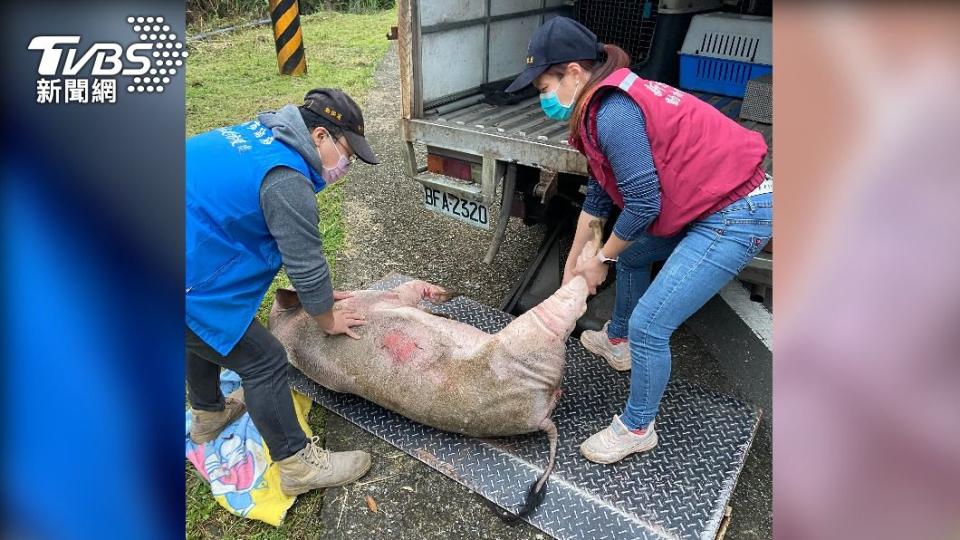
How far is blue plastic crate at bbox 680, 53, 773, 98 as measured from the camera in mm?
4047

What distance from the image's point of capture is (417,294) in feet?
10.5

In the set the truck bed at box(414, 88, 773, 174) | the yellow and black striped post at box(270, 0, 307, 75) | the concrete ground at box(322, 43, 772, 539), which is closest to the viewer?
the concrete ground at box(322, 43, 772, 539)

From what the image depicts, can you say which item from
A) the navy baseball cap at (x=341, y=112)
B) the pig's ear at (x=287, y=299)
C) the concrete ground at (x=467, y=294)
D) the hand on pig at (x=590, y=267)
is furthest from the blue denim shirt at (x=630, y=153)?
the pig's ear at (x=287, y=299)

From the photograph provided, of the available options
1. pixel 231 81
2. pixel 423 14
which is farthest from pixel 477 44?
pixel 231 81

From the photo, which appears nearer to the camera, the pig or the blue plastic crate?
the pig

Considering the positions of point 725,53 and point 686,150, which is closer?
point 686,150

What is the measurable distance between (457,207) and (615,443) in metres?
1.69

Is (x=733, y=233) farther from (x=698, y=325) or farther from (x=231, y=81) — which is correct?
(x=231, y=81)

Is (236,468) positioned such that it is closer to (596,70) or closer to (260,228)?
(260,228)

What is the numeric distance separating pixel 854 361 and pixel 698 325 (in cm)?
309

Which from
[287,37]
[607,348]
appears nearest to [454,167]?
[607,348]

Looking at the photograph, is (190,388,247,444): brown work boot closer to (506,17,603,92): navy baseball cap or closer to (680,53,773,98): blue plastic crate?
(506,17,603,92): navy baseball cap

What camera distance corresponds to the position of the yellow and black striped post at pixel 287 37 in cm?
916

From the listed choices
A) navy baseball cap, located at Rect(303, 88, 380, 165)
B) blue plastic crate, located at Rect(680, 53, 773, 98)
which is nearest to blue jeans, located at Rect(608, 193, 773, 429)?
navy baseball cap, located at Rect(303, 88, 380, 165)
